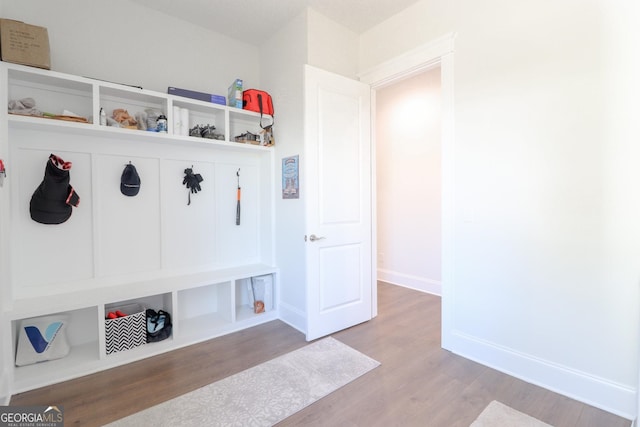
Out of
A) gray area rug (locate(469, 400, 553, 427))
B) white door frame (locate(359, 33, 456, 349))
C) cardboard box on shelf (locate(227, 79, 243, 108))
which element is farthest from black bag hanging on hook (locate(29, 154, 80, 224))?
gray area rug (locate(469, 400, 553, 427))

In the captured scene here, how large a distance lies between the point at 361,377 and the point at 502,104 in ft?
7.13

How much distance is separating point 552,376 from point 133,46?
410 cm

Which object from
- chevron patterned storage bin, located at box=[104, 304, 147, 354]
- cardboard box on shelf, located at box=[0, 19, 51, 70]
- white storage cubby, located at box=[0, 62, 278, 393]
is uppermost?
cardboard box on shelf, located at box=[0, 19, 51, 70]

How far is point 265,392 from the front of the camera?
1.94 m

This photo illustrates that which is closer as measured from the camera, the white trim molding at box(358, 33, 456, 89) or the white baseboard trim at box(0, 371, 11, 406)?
the white baseboard trim at box(0, 371, 11, 406)

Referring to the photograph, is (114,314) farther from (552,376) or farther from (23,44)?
(552,376)

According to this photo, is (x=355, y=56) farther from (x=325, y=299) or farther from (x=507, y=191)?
(x=325, y=299)

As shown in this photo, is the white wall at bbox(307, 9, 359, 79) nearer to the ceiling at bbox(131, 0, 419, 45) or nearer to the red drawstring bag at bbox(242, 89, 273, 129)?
the ceiling at bbox(131, 0, 419, 45)

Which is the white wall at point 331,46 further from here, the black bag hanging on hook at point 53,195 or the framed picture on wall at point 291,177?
the black bag hanging on hook at point 53,195

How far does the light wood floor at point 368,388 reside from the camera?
1712 millimetres

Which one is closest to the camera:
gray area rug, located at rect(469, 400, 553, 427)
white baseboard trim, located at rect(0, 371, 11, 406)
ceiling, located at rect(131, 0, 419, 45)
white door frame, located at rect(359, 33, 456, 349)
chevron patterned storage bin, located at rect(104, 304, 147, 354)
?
gray area rug, located at rect(469, 400, 553, 427)

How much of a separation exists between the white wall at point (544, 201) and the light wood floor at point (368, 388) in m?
0.22

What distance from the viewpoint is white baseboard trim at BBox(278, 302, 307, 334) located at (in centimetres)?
283

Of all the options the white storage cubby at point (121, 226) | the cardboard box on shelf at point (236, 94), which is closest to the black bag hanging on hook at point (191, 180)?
the white storage cubby at point (121, 226)
